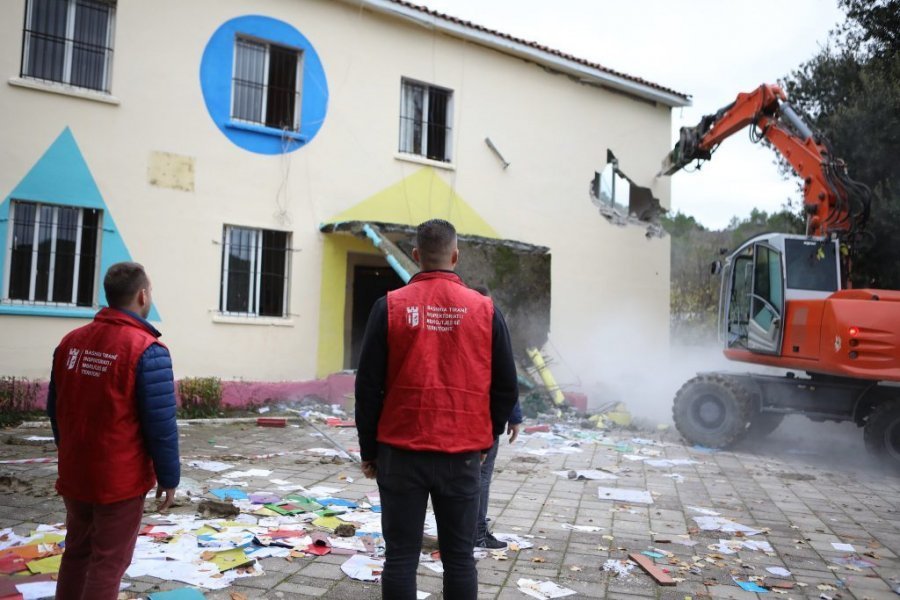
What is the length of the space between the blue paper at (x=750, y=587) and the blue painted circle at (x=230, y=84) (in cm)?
931

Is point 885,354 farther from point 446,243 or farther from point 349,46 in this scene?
point 349,46

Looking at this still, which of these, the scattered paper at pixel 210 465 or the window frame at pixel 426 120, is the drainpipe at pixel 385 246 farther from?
the scattered paper at pixel 210 465

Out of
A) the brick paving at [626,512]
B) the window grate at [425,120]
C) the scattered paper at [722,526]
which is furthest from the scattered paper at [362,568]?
the window grate at [425,120]

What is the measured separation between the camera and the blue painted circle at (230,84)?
10625 millimetres

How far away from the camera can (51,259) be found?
9586 mm

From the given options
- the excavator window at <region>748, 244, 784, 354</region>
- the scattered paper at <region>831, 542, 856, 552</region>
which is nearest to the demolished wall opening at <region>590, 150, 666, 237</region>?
the excavator window at <region>748, 244, 784, 354</region>

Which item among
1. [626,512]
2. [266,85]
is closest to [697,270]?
[266,85]

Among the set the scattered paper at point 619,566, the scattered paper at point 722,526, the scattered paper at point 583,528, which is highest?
the scattered paper at point 619,566

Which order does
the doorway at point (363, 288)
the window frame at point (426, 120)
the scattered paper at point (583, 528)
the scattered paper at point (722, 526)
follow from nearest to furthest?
the scattered paper at point (583, 528)
the scattered paper at point (722, 526)
the window frame at point (426, 120)
the doorway at point (363, 288)

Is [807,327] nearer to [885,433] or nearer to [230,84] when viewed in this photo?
[885,433]

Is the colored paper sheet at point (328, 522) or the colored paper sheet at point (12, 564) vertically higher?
the colored paper sheet at point (12, 564)

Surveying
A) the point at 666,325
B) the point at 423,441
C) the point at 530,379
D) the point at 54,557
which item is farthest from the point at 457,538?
the point at 666,325

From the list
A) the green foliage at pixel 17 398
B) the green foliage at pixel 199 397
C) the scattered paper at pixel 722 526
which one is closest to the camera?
the scattered paper at pixel 722 526

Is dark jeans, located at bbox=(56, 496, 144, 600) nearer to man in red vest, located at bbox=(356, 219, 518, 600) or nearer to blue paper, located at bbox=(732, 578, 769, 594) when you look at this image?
man in red vest, located at bbox=(356, 219, 518, 600)
